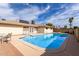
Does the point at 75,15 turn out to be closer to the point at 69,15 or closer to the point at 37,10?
the point at 69,15

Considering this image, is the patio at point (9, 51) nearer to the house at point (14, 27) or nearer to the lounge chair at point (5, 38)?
the lounge chair at point (5, 38)

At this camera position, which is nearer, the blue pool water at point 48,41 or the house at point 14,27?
the blue pool water at point 48,41

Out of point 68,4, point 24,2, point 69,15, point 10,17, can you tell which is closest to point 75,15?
point 69,15

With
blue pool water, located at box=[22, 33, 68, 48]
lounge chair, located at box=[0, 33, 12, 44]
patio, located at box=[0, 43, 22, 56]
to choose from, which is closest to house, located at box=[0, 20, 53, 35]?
lounge chair, located at box=[0, 33, 12, 44]

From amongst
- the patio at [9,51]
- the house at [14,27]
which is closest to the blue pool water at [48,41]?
the house at [14,27]

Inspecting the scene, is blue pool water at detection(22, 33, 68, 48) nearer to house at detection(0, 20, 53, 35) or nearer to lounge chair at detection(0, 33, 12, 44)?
house at detection(0, 20, 53, 35)

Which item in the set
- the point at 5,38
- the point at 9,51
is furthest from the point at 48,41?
the point at 9,51

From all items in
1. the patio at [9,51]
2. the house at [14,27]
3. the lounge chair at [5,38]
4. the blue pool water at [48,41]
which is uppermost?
the house at [14,27]

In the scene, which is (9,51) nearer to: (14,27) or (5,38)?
(5,38)

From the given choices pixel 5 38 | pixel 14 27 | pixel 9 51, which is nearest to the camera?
pixel 9 51

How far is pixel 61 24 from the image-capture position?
7.95 m

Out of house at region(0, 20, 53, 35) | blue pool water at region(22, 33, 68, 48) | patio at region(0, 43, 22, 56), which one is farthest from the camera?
Result: house at region(0, 20, 53, 35)

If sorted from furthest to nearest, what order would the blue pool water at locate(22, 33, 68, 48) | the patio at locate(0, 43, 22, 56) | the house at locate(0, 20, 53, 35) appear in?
the house at locate(0, 20, 53, 35)
the blue pool water at locate(22, 33, 68, 48)
the patio at locate(0, 43, 22, 56)

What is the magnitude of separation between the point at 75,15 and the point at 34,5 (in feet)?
7.44
